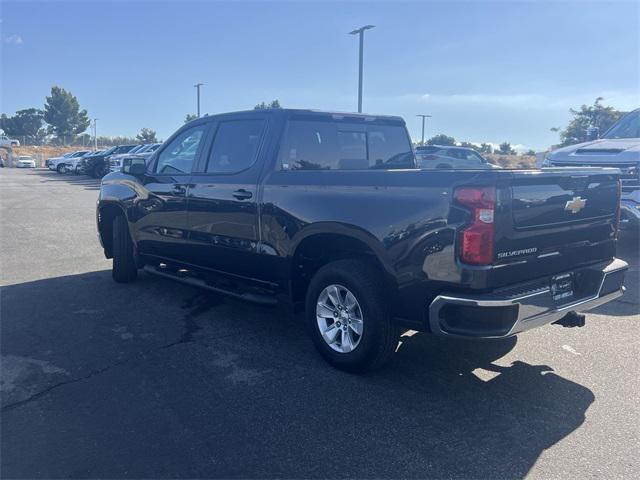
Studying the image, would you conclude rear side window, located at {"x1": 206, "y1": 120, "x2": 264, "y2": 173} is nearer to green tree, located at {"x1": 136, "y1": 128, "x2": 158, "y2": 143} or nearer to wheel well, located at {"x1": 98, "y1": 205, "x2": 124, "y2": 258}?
wheel well, located at {"x1": 98, "y1": 205, "x2": 124, "y2": 258}

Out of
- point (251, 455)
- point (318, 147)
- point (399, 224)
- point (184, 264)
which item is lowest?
point (251, 455)

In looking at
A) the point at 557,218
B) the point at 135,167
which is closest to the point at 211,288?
the point at 135,167

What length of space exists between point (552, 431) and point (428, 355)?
1.35 m

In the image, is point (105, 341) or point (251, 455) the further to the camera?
point (105, 341)

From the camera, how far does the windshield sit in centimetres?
989

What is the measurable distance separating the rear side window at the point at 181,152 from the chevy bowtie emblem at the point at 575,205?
3491 mm

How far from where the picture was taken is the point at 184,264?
5.90 m

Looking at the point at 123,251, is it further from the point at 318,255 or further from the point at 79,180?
the point at 79,180

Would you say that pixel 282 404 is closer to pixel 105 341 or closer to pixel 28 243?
pixel 105 341

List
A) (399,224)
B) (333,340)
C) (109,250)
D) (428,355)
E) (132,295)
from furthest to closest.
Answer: (109,250) < (132,295) < (428,355) < (333,340) < (399,224)

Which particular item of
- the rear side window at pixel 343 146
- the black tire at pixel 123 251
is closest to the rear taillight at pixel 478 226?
the rear side window at pixel 343 146

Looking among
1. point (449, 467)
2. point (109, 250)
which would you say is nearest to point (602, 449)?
point (449, 467)

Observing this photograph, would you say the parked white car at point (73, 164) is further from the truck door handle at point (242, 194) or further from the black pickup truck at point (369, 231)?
the truck door handle at point (242, 194)

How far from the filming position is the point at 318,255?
4609 mm
